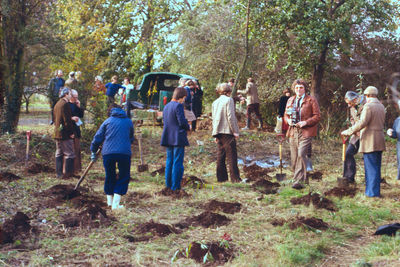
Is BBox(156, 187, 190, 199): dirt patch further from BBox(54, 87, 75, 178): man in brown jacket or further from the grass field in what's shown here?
BBox(54, 87, 75, 178): man in brown jacket

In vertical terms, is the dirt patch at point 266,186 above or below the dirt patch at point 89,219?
above

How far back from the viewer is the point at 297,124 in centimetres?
840

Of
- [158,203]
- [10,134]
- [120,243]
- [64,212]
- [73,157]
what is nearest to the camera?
[120,243]

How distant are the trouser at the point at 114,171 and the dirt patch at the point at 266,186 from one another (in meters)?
2.57

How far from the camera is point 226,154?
917 centimetres

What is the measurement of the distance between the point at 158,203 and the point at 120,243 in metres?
2.10

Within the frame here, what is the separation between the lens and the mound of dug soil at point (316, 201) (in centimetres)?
714

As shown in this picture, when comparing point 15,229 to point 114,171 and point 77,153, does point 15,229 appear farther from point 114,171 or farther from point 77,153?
point 77,153

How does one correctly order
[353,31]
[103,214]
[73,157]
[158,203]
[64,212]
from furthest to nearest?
1. [353,31]
2. [73,157]
3. [158,203]
4. [64,212]
5. [103,214]

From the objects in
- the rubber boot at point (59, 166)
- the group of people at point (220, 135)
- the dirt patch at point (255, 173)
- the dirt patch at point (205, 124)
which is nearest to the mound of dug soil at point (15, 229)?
the group of people at point (220, 135)

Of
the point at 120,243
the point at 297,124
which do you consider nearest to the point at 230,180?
the point at 297,124

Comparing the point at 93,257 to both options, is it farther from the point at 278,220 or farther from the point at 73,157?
the point at 73,157

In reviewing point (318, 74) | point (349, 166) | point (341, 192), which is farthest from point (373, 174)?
point (318, 74)

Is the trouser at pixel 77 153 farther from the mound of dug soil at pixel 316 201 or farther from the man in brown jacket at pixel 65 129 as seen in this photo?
the mound of dug soil at pixel 316 201
